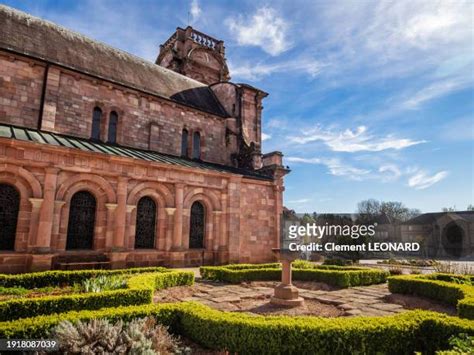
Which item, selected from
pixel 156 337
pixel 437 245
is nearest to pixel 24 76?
pixel 156 337

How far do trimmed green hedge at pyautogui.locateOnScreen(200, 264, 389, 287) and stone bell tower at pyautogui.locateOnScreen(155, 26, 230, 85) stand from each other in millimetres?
22019

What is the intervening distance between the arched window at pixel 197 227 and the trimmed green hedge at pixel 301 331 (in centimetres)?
1133

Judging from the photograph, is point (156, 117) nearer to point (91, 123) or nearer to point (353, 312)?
point (91, 123)

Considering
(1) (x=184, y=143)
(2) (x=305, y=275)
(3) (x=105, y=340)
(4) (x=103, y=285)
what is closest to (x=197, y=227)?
(1) (x=184, y=143)

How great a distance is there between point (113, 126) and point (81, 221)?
22.2 ft

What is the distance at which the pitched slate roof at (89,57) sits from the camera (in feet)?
53.1

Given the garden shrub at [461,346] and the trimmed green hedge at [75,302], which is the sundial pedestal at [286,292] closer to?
the trimmed green hedge at [75,302]

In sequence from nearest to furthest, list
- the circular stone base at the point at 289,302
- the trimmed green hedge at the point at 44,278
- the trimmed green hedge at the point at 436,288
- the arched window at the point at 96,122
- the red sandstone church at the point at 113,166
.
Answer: the circular stone base at the point at 289,302
the trimmed green hedge at the point at 436,288
the trimmed green hedge at the point at 44,278
the red sandstone church at the point at 113,166
the arched window at the point at 96,122

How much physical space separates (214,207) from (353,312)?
11.3 meters

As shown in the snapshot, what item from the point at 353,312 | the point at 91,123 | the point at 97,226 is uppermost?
the point at 91,123

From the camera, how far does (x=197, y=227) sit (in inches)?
713

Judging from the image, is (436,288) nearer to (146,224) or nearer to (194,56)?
(146,224)

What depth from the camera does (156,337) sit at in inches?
208

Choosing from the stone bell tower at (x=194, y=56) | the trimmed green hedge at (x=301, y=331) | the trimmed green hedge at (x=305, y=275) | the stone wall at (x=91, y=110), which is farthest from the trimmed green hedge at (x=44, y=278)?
the stone bell tower at (x=194, y=56)
